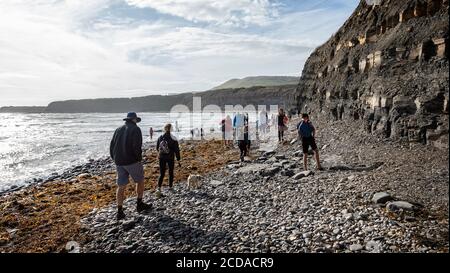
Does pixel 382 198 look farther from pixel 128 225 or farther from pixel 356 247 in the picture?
pixel 128 225

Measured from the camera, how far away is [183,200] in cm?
1075

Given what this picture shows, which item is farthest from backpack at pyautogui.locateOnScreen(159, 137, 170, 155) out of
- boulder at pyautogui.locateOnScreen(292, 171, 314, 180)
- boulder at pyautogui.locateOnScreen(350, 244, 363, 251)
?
boulder at pyautogui.locateOnScreen(350, 244, 363, 251)

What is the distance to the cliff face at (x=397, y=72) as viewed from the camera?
11.3 m

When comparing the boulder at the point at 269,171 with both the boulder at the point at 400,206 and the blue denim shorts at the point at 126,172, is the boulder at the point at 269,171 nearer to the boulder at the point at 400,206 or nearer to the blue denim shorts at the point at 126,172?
the blue denim shorts at the point at 126,172

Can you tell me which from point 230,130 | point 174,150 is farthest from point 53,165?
point 174,150

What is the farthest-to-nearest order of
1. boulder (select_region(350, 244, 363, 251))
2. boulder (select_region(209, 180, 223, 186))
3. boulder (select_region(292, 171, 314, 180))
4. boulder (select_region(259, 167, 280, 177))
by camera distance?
boulder (select_region(259, 167, 280, 177)), boulder (select_region(209, 180, 223, 186)), boulder (select_region(292, 171, 314, 180)), boulder (select_region(350, 244, 363, 251))

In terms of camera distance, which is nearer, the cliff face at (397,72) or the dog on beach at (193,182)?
the cliff face at (397,72)

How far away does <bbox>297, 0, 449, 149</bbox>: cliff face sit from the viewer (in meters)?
11.3

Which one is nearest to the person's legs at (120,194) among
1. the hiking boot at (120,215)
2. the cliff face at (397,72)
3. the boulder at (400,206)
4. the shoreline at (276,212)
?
the hiking boot at (120,215)

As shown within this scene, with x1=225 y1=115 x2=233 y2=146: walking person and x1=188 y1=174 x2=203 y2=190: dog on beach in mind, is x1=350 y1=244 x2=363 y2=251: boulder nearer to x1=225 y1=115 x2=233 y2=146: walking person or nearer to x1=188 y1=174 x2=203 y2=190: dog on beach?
x1=188 y1=174 x2=203 y2=190: dog on beach

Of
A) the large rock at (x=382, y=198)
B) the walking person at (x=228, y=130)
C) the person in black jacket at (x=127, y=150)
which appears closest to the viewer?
the large rock at (x=382, y=198)

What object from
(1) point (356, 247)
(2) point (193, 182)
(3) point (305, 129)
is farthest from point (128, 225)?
(3) point (305, 129)

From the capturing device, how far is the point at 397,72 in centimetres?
Answer: 1430
